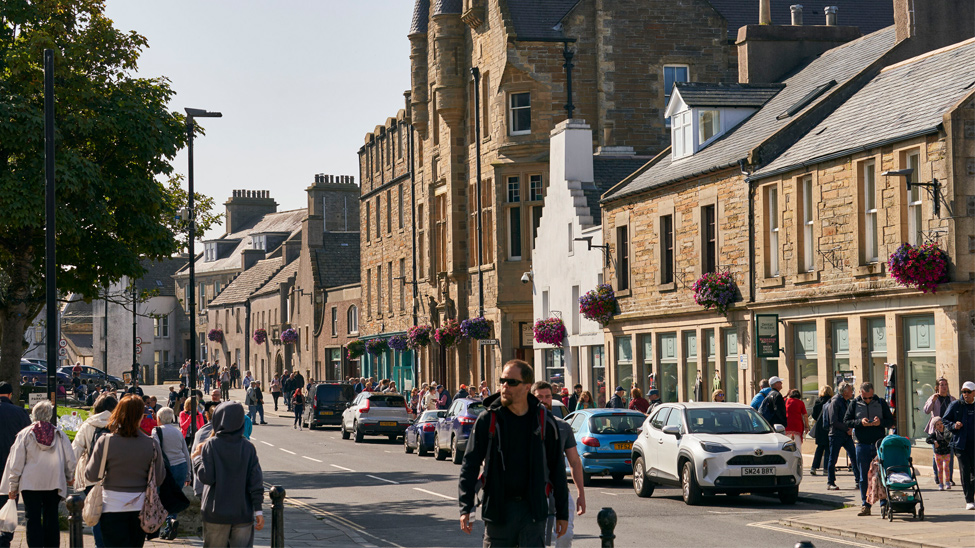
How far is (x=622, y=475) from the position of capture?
2452cm

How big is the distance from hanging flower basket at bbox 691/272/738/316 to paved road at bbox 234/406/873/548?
265 inches

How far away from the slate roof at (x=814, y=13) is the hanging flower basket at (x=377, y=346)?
23866 millimetres

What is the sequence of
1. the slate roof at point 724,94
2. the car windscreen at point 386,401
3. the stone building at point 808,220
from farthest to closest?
the car windscreen at point 386,401, the slate roof at point 724,94, the stone building at point 808,220

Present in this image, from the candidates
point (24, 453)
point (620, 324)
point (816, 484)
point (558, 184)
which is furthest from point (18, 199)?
point (558, 184)

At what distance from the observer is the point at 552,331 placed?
42062 millimetres

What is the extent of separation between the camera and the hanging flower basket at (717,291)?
30.8 metres

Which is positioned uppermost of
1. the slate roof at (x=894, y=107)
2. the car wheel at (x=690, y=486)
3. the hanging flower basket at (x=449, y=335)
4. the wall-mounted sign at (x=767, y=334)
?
the slate roof at (x=894, y=107)

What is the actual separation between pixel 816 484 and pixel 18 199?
13.8 meters

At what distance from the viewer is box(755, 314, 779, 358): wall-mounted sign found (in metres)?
28.7

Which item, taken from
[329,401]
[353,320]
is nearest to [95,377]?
[353,320]

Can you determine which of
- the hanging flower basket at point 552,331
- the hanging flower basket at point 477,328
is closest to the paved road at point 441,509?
the hanging flower basket at point 552,331

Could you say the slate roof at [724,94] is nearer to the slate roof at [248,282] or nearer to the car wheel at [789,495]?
the car wheel at [789,495]

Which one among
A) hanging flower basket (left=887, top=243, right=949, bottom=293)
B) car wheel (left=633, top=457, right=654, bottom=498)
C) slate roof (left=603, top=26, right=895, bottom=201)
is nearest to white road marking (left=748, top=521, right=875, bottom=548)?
car wheel (left=633, top=457, right=654, bottom=498)

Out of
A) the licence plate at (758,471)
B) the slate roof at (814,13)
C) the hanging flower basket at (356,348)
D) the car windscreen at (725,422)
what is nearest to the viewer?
the licence plate at (758,471)
